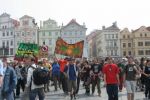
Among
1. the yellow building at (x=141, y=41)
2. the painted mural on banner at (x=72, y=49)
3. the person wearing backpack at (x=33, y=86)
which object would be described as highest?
the yellow building at (x=141, y=41)

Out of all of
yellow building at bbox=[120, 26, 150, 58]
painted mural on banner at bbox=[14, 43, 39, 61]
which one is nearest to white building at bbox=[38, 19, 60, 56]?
yellow building at bbox=[120, 26, 150, 58]

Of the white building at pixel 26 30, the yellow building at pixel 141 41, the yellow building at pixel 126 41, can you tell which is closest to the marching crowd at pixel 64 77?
the white building at pixel 26 30

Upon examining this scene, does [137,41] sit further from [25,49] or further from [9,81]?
[9,81]

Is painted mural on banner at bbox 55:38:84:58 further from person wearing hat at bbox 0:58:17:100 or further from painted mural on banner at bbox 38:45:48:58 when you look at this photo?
person wearing hat at bbox 0:58:17:100

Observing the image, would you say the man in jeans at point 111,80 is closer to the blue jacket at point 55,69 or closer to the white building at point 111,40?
the blue jacket at point 55,69

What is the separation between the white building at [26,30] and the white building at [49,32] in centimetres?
277

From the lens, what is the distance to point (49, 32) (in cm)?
11288

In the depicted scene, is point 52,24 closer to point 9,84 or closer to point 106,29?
point 106,29

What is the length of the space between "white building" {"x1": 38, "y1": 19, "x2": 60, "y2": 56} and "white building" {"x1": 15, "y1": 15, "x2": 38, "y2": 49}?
2771 millimetres

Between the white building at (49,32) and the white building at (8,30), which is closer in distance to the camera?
the white building at (8,30)

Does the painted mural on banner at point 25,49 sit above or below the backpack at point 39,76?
above

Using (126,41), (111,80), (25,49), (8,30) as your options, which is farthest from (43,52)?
(126,41)

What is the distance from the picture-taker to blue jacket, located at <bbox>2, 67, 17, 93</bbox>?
11.8 metres

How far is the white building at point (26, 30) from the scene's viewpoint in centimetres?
10856
